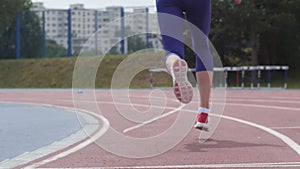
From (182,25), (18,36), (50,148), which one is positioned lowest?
(50,148)

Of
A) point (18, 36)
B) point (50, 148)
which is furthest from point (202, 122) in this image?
point (18, 36)

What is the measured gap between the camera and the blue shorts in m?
4.89

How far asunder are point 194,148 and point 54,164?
1.43 m

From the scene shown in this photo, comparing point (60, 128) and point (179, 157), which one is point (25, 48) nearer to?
point (60, 128)

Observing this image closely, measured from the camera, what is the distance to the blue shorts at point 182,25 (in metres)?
4.89

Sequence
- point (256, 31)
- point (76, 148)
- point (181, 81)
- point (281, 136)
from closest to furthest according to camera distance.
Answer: point (181, 81) → point (76, 148) → point (281, 136) → point (256, 31)

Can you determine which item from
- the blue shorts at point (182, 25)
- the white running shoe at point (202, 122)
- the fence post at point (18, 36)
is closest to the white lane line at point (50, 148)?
the white running shoe at point (202, 122)

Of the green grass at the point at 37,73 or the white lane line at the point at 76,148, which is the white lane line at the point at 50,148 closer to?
the white lane line at the point at 76,148

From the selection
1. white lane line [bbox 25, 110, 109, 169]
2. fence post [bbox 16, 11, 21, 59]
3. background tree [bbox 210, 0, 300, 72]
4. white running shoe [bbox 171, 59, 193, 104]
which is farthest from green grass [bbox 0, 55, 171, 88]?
white running shoe [bbox 171, 59, 193, 104]

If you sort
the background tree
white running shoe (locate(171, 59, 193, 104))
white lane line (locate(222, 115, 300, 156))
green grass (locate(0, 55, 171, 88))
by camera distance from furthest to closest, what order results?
1. green grass (locate(0, 55, 171, 88))
2. the background tree
3. white lane line (locate(222, 115, 300, 156))
4. white running shoe (locate(171, 59, 193, 104))

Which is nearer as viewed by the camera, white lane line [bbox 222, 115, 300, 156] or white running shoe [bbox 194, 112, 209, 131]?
white lane line [bbox 222, 115, 300, 156]

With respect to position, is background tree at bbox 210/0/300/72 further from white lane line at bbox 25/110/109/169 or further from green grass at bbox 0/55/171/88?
white lane line at bbox 25/110/109/169

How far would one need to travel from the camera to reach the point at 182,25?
497cm

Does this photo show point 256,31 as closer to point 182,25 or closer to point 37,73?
point 37,73
